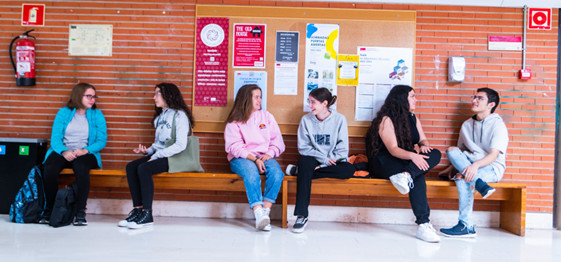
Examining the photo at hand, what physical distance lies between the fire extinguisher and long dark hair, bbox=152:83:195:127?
134cm

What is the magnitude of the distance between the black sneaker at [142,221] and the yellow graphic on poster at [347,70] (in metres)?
2.19

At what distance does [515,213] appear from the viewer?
386 cm

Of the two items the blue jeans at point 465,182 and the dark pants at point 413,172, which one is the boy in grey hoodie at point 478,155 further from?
the dark pants at point 413,172

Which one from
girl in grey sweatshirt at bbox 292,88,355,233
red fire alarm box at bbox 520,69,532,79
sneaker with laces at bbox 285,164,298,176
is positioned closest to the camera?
girl in grey sweatshirt at bbox 292,88,355,233

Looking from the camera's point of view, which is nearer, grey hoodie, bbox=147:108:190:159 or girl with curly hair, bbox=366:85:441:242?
girl with curly hair, bbox=366:85:441:242

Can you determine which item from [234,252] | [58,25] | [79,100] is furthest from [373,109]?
[58,25]

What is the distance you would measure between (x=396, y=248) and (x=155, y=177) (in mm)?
2208

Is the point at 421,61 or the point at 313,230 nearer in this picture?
the point at 313,230

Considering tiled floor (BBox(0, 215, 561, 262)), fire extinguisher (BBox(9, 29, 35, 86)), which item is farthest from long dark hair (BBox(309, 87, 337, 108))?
fire extinguisher (BBox(9, 29, 35, 86))

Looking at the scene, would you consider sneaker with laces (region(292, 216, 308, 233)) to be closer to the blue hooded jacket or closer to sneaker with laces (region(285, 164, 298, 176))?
sneaker with laces (region(285, 164, 298, 176))

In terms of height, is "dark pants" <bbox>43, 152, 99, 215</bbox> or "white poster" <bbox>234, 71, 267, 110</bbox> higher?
"white poster" <bbox>234, 71, 267, 110</bbox>

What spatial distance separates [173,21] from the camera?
4.32 m

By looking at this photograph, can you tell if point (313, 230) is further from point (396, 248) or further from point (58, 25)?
point (58, 25)

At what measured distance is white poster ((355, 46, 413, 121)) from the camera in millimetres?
4230
